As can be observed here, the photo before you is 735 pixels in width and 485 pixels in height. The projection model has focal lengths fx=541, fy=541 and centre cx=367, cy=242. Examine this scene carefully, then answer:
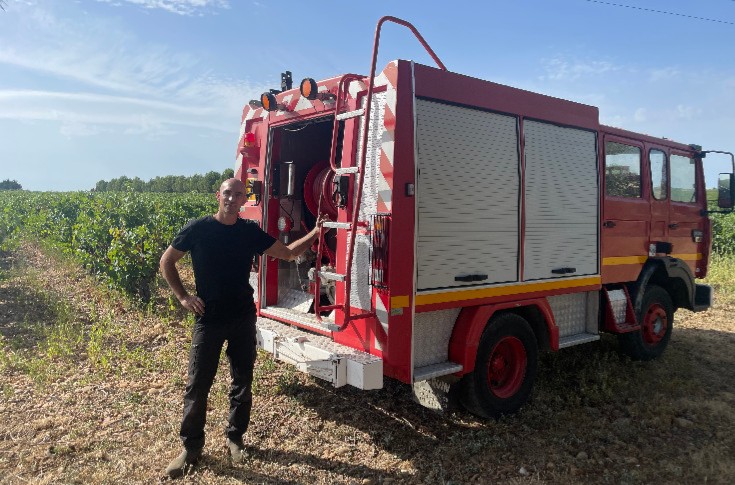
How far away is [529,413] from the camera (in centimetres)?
492

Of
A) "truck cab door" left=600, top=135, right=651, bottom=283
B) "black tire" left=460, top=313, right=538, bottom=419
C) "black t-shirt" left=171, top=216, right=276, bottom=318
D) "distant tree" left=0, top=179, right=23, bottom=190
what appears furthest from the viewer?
"distant tree" left=0, top=179, right=23, bottom=190

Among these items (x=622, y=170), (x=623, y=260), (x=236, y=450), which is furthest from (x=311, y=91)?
(x=623, y=260)

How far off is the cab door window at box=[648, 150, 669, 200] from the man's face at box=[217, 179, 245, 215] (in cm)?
490

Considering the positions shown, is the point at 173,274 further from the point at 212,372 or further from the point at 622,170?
the point at 622,170

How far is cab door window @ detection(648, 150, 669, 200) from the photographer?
6.36 metres

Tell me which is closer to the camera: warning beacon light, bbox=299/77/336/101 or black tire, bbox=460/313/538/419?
warning beacon light, bbox=299/77/336/101

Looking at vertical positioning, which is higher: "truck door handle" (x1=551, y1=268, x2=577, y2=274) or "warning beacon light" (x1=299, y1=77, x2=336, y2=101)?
"warning beacon light" (x1=299, y1=77, x2=336, y2=101)

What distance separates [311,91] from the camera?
169 inches

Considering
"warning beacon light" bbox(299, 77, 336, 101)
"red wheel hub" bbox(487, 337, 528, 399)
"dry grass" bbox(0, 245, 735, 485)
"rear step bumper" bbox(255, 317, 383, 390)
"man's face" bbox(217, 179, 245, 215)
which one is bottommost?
"dry grass" bbox(0, 245, 735, 485)

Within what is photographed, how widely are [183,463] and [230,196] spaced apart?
1.88 m

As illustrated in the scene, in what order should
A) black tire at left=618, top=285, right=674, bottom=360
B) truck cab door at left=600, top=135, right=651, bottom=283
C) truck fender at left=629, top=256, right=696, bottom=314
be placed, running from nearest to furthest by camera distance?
truck cab door at left=600, top=135, right=651, bottom=283, truck fender at left=629, top=256, right=696, bottom=314, black tire at left=618, top=285, right=674, bottom=360

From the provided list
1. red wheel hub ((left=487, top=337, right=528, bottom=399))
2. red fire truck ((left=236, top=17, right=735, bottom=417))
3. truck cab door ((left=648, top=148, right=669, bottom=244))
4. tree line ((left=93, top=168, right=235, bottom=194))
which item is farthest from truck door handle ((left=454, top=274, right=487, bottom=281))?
tree line ((left=93, top=168, right=235, bottom=194))

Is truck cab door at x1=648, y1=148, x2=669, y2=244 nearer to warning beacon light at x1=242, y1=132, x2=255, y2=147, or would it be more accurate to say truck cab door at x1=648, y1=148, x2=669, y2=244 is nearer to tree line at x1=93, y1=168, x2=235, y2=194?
warning beacon light at x1=242, y1=132, x2=255, y2=147

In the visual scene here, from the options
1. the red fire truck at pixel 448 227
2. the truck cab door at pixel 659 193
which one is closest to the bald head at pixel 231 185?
the red fire truck at pixel 448 227
